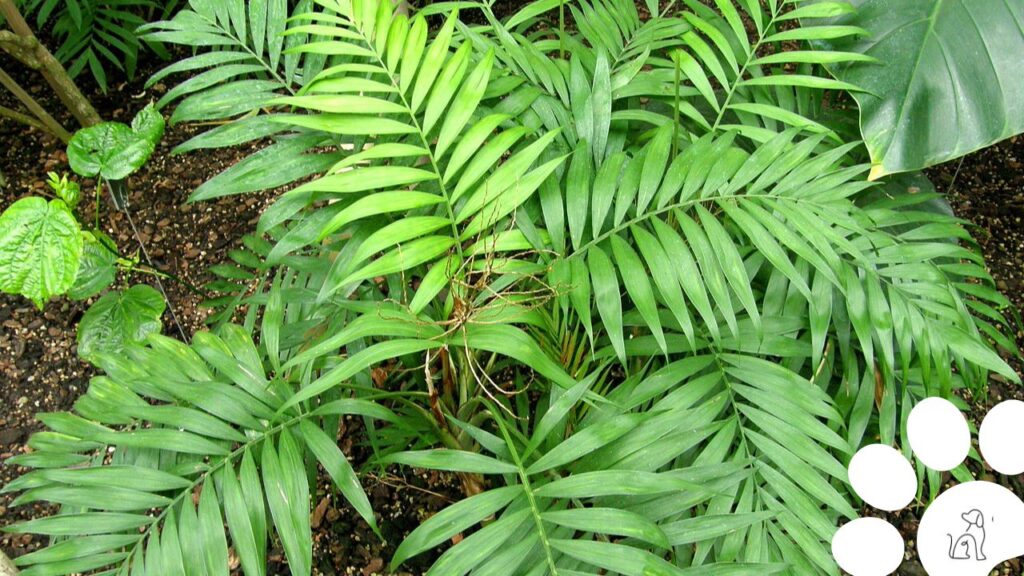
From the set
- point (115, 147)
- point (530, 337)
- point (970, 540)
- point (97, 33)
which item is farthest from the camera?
point (97, 33)

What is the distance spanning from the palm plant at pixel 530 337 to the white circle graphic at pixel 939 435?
23cm

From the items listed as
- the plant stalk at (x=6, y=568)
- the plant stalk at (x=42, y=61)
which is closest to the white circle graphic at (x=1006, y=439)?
the plant stalk at (x=6, y=568)

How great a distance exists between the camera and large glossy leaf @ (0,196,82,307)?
1158mm

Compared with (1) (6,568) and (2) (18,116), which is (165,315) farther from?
(1) (6,568)

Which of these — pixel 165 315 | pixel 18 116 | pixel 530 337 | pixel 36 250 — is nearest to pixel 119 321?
pixel 36 250

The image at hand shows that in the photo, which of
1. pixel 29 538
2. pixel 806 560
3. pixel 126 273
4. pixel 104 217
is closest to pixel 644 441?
pixel 806 560

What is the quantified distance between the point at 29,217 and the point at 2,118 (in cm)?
121

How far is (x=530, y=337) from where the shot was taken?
82 cm

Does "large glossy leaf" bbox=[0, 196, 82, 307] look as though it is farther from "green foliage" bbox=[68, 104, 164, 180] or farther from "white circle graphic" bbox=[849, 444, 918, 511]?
"white circle graphic" bbox=[849, 444, 918, 511]

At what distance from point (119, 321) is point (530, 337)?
2.83ft

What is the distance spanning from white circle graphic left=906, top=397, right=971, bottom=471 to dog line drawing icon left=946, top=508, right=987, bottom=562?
1.5 inches

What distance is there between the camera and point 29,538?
55.1 inches

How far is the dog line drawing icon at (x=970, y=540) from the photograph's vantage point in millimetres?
592

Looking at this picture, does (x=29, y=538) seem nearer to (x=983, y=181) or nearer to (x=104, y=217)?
(x=104, y=217)
